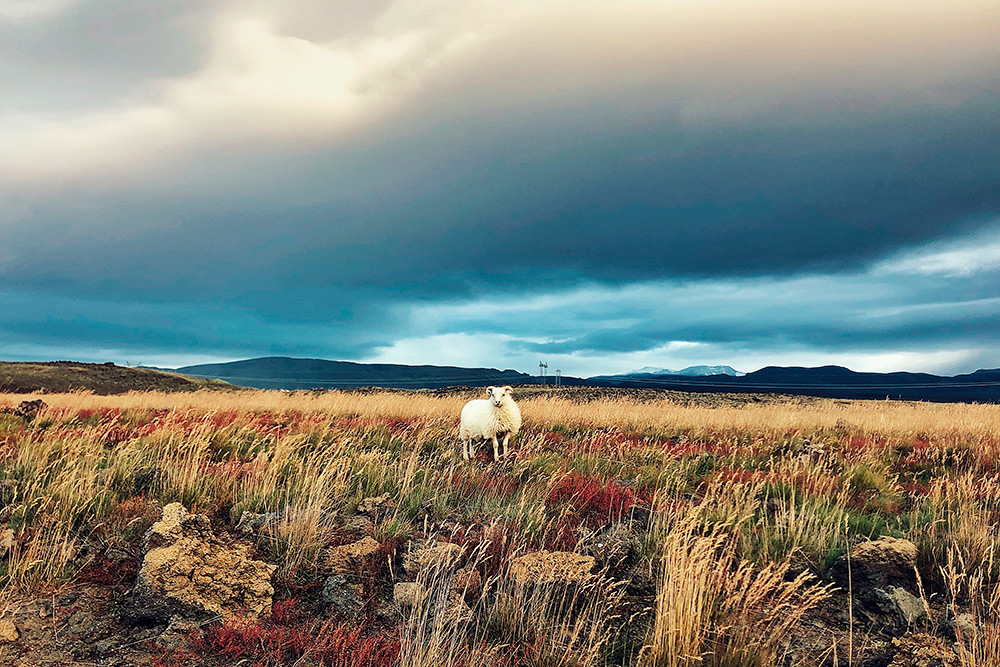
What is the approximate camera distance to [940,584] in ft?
17.3

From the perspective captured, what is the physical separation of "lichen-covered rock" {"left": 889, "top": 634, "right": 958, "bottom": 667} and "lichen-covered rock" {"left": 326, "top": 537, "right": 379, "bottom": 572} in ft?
13.8

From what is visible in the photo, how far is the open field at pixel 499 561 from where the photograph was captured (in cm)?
382

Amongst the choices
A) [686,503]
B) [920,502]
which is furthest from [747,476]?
[686,503]

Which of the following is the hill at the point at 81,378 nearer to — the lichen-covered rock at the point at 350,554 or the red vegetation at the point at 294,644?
the lichen-covered rock at the point at 350,554

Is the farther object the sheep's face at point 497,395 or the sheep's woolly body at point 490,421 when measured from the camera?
the sheep's face at point 497,395

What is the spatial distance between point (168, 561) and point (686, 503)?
5.47 m

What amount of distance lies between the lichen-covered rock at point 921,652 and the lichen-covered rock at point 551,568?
2.23 metres

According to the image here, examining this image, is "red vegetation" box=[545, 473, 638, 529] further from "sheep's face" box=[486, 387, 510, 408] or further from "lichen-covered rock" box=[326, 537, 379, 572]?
"sheep's face" box=[486, 387, 510, 408]

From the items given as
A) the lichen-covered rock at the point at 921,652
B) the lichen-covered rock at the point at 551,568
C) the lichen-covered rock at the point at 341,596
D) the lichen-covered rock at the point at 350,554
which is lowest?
the lichen-covered rock at the point at 921,652

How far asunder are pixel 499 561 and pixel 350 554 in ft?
4.56

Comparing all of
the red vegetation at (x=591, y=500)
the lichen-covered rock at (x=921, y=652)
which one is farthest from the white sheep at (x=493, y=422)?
the lichen-covered rock at (x=921, y=652)

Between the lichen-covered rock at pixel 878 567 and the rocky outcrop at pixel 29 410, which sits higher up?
the rocky outcrop at pixel 29 410

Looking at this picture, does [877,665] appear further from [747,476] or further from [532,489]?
[747,476]

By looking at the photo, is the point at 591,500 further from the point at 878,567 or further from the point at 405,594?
the point at 405,594
